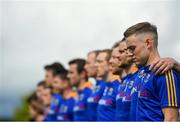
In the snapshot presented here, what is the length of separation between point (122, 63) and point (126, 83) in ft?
2.06

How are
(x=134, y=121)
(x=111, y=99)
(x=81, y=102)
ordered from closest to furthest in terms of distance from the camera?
1. (x=134, y=121)
2. (x=111, y=99)
3. (x=81, y=102)

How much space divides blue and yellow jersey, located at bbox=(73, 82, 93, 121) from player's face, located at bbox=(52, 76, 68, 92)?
4.36ft

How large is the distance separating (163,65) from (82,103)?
5.50m

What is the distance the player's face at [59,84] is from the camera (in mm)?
13376

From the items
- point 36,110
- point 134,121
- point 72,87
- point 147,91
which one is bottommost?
point 36,110

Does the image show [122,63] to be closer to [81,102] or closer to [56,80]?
[81,102]

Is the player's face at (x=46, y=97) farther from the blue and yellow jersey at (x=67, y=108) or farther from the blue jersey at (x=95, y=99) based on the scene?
the blue jersey at (x=95, y=99)

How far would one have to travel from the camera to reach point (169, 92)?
6230mm

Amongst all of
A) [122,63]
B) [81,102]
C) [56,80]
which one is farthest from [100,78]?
[56,80]

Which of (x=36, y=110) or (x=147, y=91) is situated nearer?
(x=147, y=91)

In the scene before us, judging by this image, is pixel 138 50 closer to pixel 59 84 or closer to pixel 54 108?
pixel 59 84

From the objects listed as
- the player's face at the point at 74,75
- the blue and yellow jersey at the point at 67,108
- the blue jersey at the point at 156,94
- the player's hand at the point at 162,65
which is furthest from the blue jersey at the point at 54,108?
the player's hand at the point at 162,65

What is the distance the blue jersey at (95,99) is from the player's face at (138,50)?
365 cm

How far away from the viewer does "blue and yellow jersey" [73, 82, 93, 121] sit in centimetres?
1148
